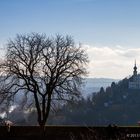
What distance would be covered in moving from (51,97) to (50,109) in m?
1.78

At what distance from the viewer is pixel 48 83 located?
119ft

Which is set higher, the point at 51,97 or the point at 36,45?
the point at 36,45

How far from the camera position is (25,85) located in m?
36.5

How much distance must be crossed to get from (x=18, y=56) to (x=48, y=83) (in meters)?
3.48

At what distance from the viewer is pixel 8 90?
1428 inches

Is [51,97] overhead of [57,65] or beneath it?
beneath

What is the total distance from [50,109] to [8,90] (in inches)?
161
